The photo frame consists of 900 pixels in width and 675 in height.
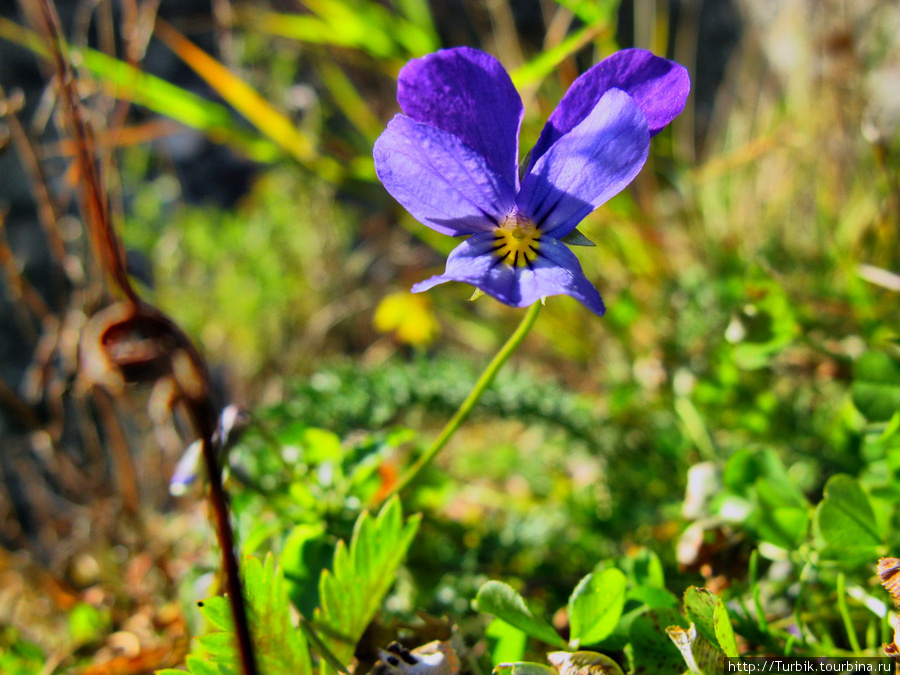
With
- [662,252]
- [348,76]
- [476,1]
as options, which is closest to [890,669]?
[662,252]

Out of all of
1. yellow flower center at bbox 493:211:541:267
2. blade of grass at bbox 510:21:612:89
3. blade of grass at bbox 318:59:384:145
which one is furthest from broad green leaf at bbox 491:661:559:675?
blade of grass at bbox 318:59:384:145

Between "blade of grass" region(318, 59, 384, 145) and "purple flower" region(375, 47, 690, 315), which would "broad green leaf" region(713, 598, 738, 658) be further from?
"blade of grass" region(318, 59, 384, 145)

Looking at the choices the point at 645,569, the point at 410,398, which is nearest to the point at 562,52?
the point at 410,398

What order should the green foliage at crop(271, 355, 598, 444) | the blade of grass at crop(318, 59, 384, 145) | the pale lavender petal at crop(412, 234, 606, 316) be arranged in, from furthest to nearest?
the blade of grass at crop(318, 59, 384, 145), the green foliage at crop(271, 355, 598, 444), the pale lavender petal at crop(412, 234, 606, 316)

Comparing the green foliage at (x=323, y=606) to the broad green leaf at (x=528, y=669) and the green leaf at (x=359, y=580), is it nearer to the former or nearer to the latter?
the green leaf at (x=359, y=580)

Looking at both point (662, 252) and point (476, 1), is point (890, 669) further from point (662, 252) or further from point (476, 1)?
point (476, 1)
